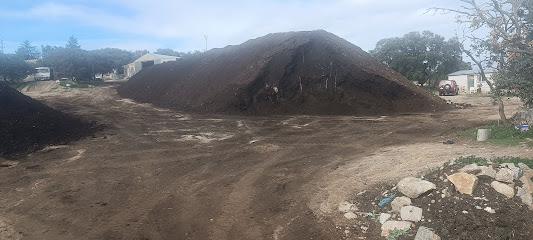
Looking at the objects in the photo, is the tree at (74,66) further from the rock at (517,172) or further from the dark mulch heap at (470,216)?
the rock at (517,172)

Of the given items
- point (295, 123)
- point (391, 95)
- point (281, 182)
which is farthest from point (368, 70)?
point (281, 182)

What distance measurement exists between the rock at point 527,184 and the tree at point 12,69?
52611mm

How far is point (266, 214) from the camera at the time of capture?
6168mm

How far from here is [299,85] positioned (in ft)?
77.4

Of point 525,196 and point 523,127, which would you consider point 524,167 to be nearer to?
point 525,196

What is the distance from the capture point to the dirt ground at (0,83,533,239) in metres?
5.78

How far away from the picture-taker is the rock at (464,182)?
5215mm

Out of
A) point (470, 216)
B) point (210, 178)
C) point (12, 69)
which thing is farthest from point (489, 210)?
point (12, 69)

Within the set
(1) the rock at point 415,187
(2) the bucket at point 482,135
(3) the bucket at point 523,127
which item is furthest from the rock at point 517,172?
(3) the bucket at point 523,127

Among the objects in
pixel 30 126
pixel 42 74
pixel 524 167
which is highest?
pixel 42 74

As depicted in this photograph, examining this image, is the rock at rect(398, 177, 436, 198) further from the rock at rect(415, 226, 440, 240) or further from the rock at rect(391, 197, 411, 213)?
the rock at rect(415, 226, 440, 240)

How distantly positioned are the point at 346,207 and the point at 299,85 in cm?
1795

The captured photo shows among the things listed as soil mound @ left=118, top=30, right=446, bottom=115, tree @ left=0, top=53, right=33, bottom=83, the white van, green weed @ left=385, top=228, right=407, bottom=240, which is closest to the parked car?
soil mound @ left=118, top=30, right=446, bottom=115

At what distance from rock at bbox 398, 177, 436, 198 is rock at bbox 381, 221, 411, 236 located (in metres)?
0.64
